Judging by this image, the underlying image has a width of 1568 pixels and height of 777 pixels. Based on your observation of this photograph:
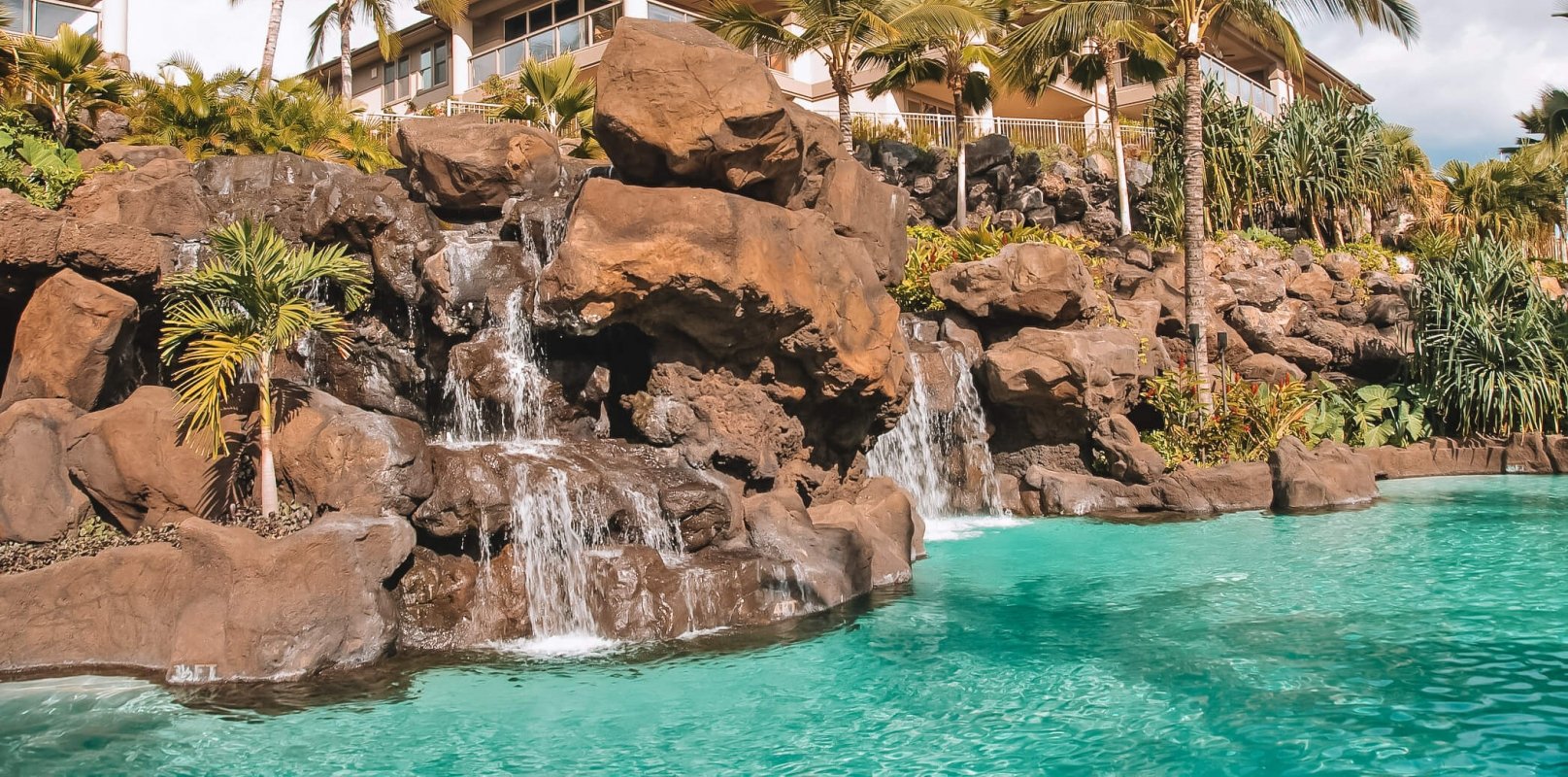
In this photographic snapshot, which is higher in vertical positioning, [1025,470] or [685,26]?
[685,26]

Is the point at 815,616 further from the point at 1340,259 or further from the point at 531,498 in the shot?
the point at 1340,259

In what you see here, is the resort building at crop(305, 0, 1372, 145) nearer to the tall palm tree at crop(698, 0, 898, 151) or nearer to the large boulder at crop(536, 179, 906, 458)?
the tall palm tree at crop(698, 0, 898, 151)

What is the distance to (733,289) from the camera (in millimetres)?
11758

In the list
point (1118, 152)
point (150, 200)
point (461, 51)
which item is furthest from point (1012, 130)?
point (150, 200)

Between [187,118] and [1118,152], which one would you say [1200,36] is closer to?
[1118,152]

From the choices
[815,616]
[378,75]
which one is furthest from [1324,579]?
[378,75]

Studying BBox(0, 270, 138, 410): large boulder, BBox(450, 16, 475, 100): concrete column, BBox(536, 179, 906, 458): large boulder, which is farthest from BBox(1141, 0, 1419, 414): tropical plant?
BBox(450, 16, 475, 100): concrete column

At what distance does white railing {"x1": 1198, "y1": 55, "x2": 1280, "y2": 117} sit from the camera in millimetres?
31125

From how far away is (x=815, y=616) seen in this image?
1062 cm

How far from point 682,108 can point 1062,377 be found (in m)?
7.84

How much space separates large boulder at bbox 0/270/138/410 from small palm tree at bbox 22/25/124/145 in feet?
25.4

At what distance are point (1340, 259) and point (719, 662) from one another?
76.9ft

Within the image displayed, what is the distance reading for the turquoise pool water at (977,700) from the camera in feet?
23.0

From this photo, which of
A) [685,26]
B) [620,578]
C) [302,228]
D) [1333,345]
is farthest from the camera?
[1333,345]
